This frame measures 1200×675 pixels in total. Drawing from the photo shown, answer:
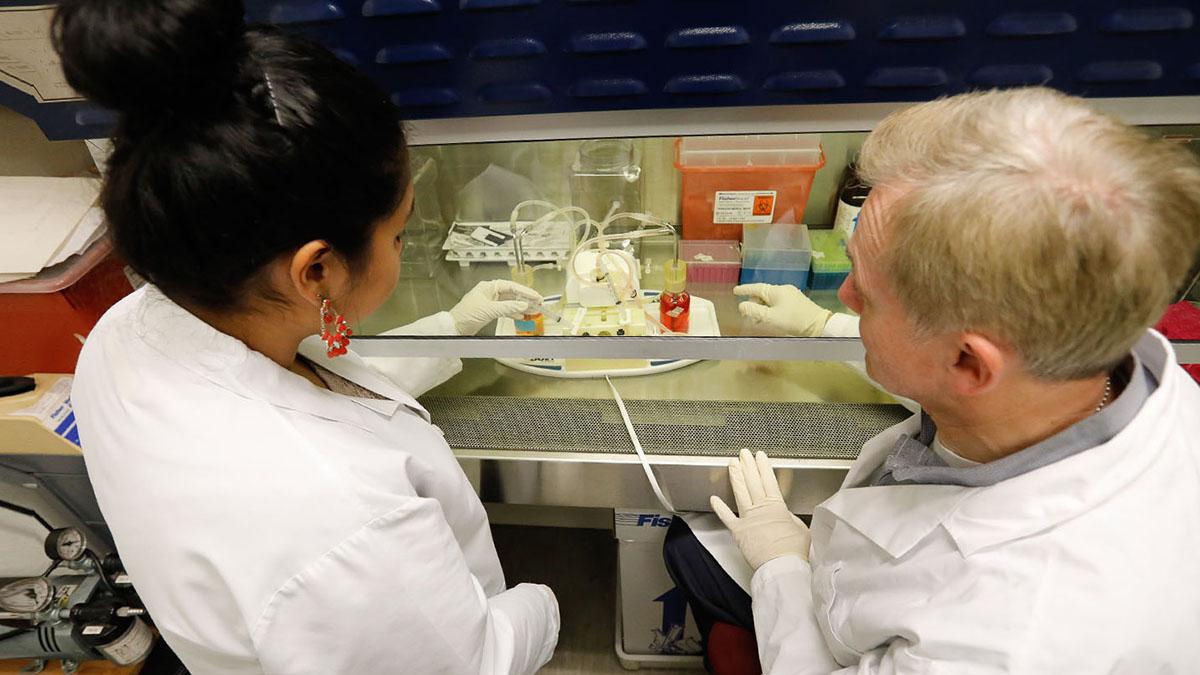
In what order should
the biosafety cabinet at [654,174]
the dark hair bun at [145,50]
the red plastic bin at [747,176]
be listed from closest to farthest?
the dark hair bun at [145,50] → the biosafety cabinet at [654,174] → the red plastic bin at [747,176]

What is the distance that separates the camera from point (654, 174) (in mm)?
1448

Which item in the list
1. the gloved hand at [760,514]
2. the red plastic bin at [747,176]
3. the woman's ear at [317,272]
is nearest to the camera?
the woman's ear at [317,272]

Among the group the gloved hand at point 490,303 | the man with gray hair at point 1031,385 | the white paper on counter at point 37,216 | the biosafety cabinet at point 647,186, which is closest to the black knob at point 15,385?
the biosafety cabinet at point 647,186

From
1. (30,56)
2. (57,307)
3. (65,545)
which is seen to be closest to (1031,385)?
(30,56)

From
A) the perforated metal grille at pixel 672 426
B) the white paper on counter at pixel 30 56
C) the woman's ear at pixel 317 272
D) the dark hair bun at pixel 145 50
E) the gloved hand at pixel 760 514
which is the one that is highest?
the dark hair bun at pixel 145 50

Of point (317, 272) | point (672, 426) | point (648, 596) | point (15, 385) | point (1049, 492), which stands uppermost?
point (317, 272)

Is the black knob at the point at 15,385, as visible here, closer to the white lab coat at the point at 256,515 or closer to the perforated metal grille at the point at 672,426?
the white lab coat at the point at 256,515

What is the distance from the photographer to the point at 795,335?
1267mm

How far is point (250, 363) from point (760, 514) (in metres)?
0.94

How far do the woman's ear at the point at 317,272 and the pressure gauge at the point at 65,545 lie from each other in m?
1.23

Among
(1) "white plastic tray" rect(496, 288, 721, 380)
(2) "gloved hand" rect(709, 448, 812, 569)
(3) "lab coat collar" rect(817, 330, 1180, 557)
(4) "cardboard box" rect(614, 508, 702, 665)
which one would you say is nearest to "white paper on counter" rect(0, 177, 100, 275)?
(1) "white plastic tray" rect(496, 288, 721, 380)

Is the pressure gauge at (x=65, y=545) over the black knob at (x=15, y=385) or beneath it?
beneath

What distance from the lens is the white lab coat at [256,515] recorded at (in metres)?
0.70

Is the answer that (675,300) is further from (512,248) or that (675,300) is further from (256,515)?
(256,515)
